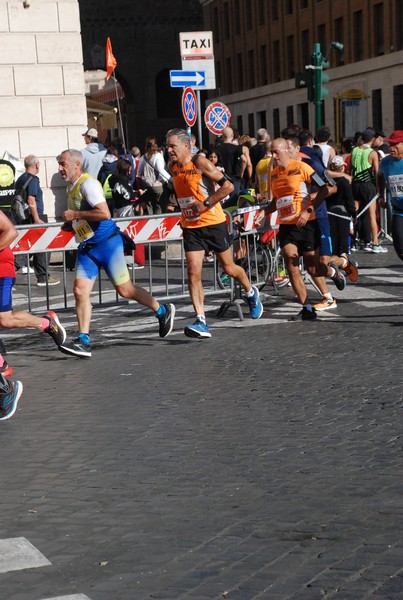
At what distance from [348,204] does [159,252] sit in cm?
287

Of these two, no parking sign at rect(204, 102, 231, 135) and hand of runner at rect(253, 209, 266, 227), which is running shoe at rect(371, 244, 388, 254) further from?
→ no parking sign at rect(204, 102, 231, 135)

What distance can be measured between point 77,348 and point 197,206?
5.91 ft

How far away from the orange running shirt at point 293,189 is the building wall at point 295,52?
30438 millimetres

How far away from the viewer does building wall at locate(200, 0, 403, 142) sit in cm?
5112

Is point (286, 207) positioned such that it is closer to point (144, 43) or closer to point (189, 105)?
point (189, 105)

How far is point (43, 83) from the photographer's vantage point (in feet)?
69.8

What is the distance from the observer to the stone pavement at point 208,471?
189 inches

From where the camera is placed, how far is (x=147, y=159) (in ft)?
71.1

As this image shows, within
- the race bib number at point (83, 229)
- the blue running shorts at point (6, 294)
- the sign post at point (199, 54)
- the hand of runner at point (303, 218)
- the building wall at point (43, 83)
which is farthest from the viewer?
the sign post at point (199, 54)

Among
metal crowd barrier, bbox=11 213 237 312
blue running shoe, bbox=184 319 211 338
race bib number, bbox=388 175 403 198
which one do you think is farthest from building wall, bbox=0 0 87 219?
blue running shoe, bbox=184 319 211 338

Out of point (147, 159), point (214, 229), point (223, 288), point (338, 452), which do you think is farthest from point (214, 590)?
point (147, 159)

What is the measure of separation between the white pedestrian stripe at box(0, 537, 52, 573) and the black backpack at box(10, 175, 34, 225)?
1220 cm

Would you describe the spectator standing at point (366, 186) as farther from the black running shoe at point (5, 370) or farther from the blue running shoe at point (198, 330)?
the black running shoe at point (5, 370)

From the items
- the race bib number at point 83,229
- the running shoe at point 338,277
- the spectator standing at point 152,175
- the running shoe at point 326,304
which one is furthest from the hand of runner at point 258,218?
the spectator standing at point 152,175
